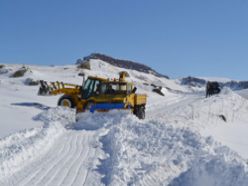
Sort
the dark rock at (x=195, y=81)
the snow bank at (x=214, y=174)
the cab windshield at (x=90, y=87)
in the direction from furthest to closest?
the dark rock at (x=195, y=81)
the cab windshield at (x=90, y=87)
the snow bank at (x=214, y=174)

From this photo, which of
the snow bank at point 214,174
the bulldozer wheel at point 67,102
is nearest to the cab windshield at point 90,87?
the bulldozer wheel at point 67,102

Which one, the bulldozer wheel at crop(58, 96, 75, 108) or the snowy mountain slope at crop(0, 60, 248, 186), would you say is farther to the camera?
the bulldozer wheel at crop(58, 96, 75, 108)

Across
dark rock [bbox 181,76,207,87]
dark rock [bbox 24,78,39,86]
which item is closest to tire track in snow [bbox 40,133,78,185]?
dark rock [bbox 24,78,39,86]

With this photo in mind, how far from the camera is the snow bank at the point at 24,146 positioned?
863 centimetres

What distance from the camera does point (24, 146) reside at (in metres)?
10.2

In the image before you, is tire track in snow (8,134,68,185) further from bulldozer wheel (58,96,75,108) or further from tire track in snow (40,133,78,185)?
bulldozer wheel (58,96,75,108)

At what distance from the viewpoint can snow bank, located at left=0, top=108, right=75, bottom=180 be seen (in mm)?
8630

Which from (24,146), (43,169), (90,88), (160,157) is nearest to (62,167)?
(43,169)

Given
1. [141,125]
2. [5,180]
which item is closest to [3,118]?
Answer: [141,125]

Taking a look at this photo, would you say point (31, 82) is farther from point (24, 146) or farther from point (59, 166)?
point (59, 166)

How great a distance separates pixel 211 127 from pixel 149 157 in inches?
449

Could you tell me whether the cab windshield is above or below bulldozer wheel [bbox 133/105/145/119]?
above

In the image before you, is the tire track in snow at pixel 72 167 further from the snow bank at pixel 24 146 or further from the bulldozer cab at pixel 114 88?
the bulldozer cab at pixel 114 88

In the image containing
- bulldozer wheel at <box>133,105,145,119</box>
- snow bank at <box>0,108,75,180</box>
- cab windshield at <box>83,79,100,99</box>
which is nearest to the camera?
snow bank at <box>0,108,75,180</box>
